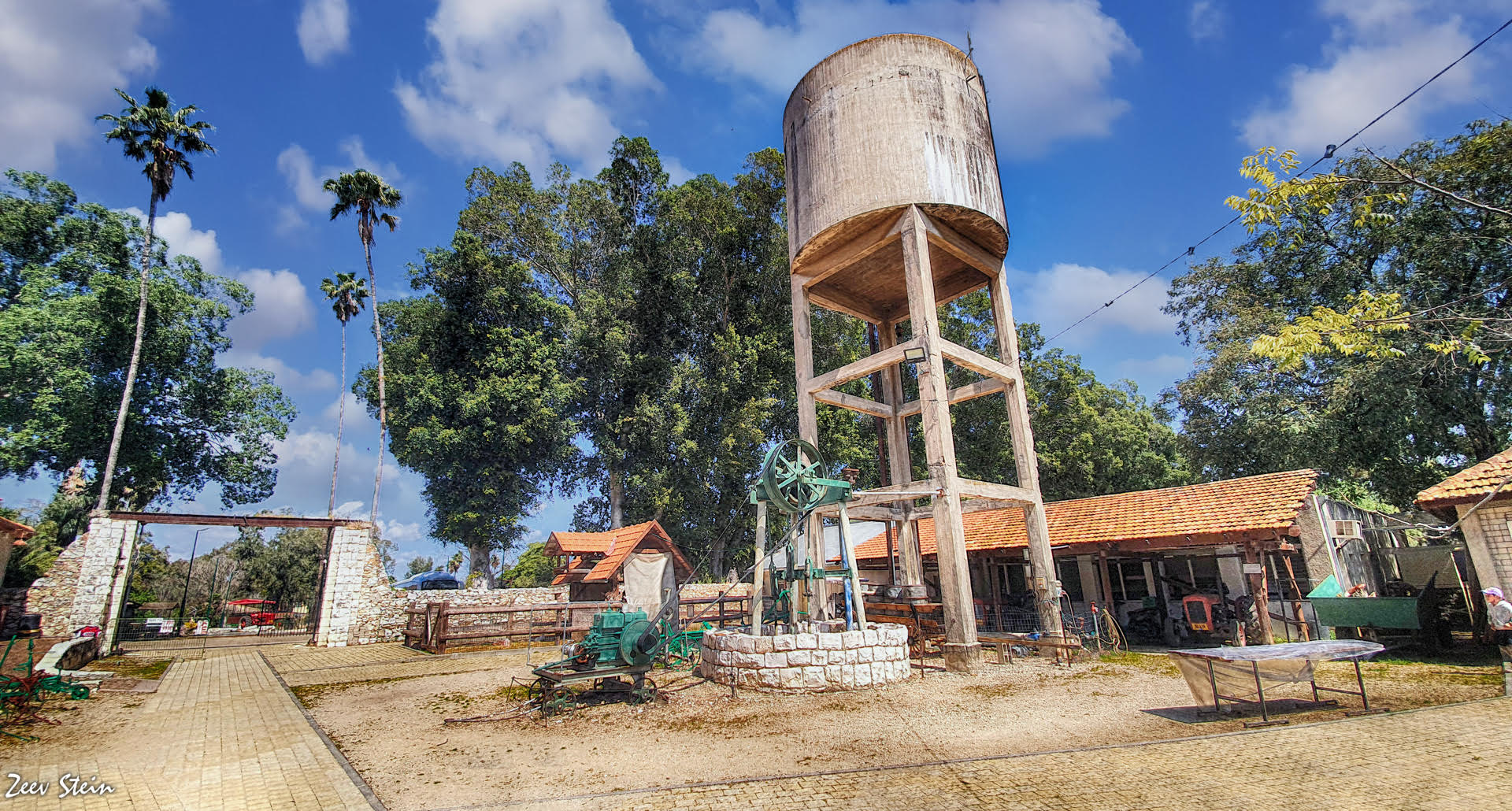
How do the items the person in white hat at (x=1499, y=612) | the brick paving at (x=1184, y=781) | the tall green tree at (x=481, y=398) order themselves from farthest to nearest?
the tall green tree at (x=481, y=398), the person in white hat at (x=1499, y=612), the brick paving at (x=1184, y=781)

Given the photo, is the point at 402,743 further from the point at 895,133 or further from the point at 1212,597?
the point at 1212,597

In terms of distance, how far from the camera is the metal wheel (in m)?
12.8

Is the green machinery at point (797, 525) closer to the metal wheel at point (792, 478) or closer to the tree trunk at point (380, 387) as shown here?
the metal wheel at point (792, 478)

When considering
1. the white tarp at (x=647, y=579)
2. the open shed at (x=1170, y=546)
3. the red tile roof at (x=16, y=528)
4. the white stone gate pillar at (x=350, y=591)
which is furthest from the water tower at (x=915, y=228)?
the red tile roof at (x=16, y=528)

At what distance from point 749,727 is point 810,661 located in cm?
275

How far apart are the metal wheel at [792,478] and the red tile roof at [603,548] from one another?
36.8 feet

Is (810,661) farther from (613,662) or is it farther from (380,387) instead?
(380,387)

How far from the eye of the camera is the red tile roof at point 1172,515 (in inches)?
560

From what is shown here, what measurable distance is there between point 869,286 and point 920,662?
1025 centimetres

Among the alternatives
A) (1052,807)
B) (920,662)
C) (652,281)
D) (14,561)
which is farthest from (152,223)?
(1052,807)

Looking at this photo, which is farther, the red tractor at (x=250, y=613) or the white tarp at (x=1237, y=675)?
the red tractor at (x=250, y=613)

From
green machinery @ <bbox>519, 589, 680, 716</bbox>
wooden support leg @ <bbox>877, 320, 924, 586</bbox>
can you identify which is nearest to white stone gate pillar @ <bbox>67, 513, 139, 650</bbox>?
green machinery @ <bbox>519, 589, 680, 716</bbox>

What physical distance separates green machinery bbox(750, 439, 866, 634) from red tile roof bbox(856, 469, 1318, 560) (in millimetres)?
7808

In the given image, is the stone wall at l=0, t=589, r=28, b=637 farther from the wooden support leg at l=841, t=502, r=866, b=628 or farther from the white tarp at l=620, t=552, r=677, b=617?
the wooden support leg at l=841, t=502, r=866, b=628
